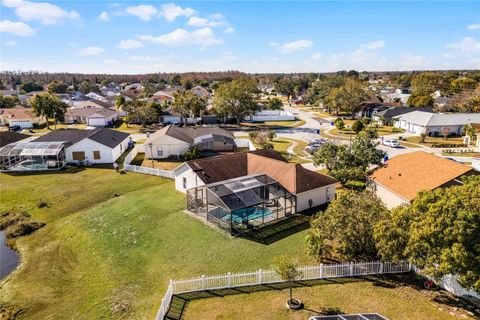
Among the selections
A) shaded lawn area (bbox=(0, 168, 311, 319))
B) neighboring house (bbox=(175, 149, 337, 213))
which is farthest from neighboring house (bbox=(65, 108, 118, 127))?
neighboring house (bbox=(175, 149, 337, 213))

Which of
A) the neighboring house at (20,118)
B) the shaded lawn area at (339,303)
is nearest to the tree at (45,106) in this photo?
the neighboring house at (20,118)

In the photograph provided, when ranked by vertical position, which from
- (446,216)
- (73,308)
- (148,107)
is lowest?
(73,308)

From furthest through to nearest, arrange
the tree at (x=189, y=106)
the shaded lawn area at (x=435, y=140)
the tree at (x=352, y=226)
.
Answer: the tree at (x=189, y=106)
the shaded lawn area at (x=435, y=140)
the tree at (x=352, y=226)

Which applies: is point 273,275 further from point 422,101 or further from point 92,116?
point 422,101

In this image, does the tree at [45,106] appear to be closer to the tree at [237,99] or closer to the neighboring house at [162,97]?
Answer: the tree at [237,99]

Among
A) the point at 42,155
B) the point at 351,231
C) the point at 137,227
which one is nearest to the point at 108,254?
the point at 137,227

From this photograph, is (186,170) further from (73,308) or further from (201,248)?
(73,308)

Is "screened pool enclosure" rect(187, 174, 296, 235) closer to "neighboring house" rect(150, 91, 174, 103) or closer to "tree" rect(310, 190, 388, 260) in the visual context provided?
"tree" rect(310, 190, 388, 260)
